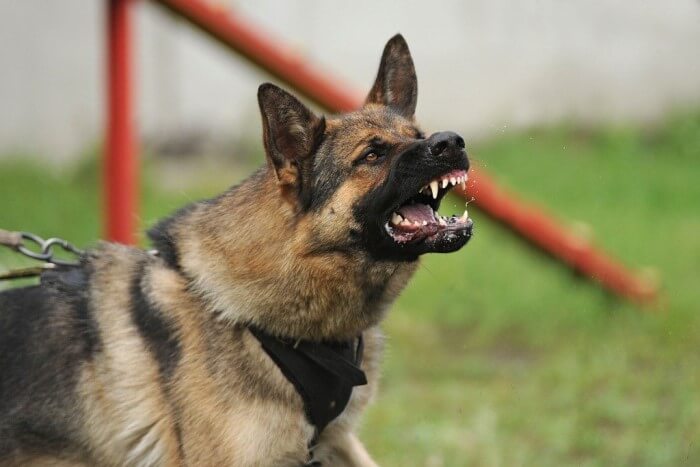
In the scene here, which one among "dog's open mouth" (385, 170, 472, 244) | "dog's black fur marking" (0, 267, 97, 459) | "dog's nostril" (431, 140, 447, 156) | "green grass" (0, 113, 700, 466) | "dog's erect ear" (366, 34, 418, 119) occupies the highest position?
"dog's erect ear" (366, 34, 418, 119)

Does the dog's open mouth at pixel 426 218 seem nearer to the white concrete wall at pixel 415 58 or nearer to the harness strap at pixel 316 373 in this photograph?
the harness strap at pixel 316 373

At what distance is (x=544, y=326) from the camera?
6676mm

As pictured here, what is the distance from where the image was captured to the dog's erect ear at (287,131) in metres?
3.29

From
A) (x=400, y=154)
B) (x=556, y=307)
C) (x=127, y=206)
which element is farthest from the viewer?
(x=556, y=307)

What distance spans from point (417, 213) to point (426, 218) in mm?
36

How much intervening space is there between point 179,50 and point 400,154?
322 inches

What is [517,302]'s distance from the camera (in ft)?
23.2

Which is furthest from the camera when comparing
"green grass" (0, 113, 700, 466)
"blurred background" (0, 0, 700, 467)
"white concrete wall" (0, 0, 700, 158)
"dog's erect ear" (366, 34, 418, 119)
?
"white concrete wall" (0, 0, 700, 158)

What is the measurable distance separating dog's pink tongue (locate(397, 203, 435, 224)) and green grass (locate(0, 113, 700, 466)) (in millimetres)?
347

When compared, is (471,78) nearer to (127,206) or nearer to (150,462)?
(127,206)

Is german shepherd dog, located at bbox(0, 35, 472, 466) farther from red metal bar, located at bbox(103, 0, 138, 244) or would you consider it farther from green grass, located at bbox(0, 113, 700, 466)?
red metal bar, located at bbox(103, 0, 138, 244)

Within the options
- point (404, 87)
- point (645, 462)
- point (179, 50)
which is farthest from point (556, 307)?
point (179, 50)

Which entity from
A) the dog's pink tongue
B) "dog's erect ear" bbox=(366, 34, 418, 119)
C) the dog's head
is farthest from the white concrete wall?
the dog's pink tongue

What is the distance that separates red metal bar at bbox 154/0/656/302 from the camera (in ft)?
20.3
